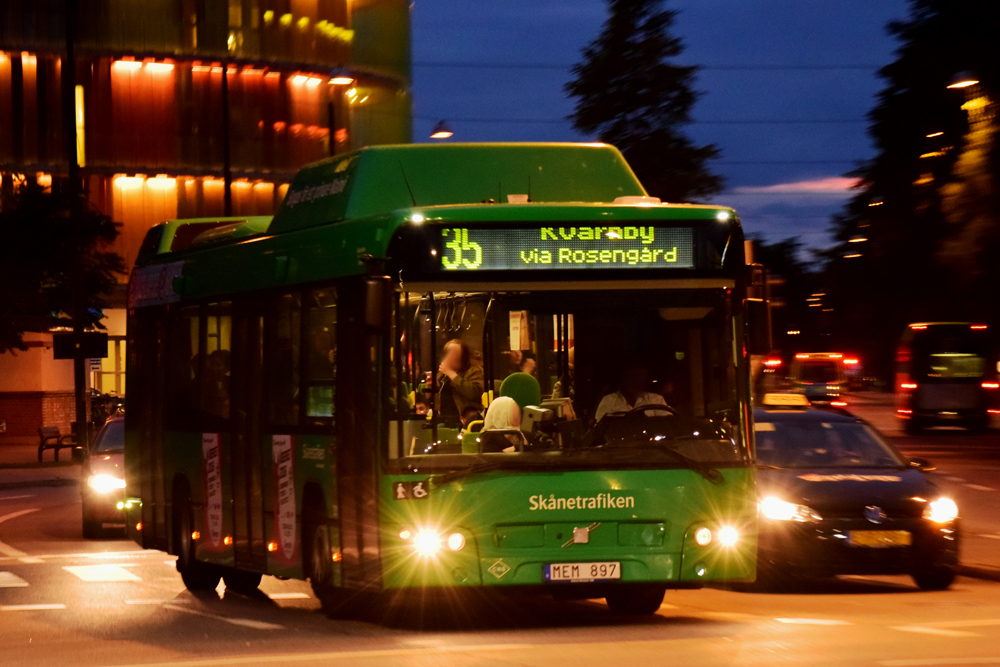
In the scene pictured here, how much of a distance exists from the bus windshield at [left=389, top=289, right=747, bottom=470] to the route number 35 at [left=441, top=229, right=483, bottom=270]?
0.19m

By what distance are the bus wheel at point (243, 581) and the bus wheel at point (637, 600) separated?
3.75 meters

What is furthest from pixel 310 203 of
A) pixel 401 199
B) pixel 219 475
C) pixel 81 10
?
pixel 81 10

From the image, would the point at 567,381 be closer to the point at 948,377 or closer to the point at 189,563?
the point at 189,563

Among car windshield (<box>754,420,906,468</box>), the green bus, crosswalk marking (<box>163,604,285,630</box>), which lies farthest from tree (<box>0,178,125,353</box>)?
the green bus

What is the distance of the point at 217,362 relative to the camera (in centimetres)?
1501

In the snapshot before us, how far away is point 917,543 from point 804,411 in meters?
2.62

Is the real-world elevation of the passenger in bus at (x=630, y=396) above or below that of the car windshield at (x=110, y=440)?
above

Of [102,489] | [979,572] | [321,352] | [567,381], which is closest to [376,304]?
[567,381]

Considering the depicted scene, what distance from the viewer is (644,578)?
463 inches

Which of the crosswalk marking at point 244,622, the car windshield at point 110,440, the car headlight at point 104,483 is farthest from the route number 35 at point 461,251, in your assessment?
the car windshield at point 110,440

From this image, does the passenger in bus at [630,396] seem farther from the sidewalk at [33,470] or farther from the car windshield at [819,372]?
the car windshield at [819,372]

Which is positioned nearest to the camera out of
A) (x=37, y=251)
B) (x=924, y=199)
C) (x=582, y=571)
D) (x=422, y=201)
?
(x=582, y=571)

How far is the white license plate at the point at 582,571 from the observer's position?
11641mm

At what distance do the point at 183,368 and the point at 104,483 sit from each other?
7600 mm
